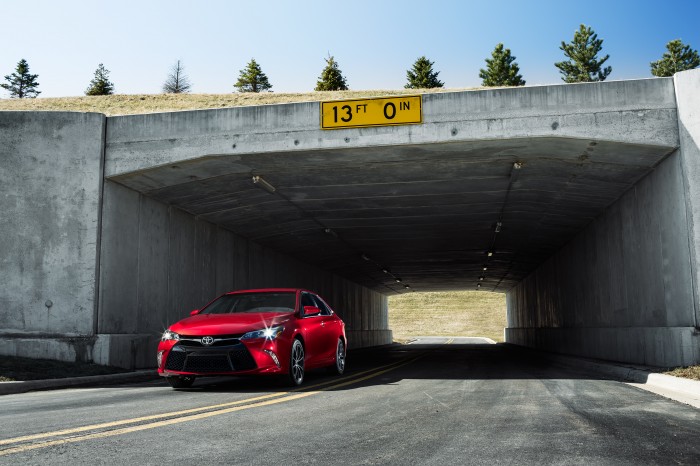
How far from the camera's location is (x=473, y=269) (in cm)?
3719

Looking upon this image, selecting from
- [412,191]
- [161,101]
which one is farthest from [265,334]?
[161,101]

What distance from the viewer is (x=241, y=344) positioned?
9016mm

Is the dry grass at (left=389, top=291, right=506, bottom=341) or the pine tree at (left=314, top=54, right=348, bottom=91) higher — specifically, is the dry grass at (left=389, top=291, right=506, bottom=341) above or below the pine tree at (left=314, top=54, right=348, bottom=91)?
below

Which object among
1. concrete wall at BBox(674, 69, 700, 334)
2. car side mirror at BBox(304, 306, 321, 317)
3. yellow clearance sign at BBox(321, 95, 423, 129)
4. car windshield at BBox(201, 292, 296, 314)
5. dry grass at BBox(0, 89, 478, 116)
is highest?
dry grass at BBox(0, 89, 478, 116)

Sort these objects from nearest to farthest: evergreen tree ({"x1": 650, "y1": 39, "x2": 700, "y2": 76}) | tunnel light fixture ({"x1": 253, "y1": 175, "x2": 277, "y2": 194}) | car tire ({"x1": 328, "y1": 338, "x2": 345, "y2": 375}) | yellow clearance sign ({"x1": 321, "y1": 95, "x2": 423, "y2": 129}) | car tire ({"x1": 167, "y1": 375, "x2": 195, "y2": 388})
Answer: car tire ({"x1": 167, "y1": 375, "x2": 195, "y2": 388}), car tire ({"x1": 328, "y1": 338, "x2": 345, "y2": 375}), yellow clearance sign ({"x1": 321, "y1": 95, "x2": 423, "y2": 129}), tunnel light fixture ({"x1": 253, "y1": 175, "x2": 277, "y2": 194}), evergreen tree ({"x1": 650, "y1": 39, "x2": 700, "y2": 76})

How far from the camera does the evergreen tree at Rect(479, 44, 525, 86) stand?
81250 mm

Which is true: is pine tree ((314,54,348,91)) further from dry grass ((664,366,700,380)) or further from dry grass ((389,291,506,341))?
dry grass ((664,366,700,380))

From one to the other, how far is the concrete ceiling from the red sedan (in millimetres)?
4610

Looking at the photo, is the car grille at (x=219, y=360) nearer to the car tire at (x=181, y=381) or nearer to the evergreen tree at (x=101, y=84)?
the car tire at (x=181, y=381)

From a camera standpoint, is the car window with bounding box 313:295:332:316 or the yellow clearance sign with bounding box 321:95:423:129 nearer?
the car window with bounding box 313:295:332:316

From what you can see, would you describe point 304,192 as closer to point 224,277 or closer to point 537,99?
point 224,277

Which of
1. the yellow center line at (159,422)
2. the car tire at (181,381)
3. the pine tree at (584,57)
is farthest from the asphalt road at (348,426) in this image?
the pine tree at (584,57)

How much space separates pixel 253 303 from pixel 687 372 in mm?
7382

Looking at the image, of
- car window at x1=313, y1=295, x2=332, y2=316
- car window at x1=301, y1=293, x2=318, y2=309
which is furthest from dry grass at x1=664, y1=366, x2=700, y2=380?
car window at x1=301, y1=293, x2=318, y2=309
